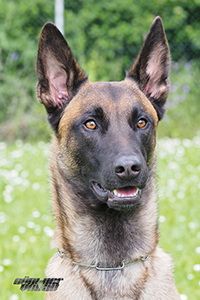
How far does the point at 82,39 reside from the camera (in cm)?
1004

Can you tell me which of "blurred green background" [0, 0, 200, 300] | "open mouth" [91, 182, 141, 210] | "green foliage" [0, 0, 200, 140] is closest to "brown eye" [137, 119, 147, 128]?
"open mouth" [91, 182, 141, 210]

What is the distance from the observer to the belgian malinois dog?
98.5 inches

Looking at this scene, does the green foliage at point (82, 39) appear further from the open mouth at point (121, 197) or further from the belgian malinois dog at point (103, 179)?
the open mouth at point (121, 197)

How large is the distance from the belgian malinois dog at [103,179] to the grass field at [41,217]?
1.24 ft

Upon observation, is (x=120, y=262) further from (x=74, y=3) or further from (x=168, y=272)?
(x=74, y=3)

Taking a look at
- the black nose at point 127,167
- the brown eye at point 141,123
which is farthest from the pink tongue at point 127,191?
the brown eye at point 141,123

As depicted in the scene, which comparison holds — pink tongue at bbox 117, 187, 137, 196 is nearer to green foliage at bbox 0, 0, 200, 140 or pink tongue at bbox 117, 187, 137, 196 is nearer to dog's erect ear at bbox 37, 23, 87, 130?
dog's erect ear at bbox 37, 23, 87, 130

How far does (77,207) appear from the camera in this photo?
276cm

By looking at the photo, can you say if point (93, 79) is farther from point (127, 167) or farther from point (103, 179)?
point (127, 167)

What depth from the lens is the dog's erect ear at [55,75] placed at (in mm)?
2785

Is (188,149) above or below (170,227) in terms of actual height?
below

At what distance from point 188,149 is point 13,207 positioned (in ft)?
13.7

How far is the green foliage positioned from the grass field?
61.8 inches

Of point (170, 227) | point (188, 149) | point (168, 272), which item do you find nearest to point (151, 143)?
point (168, 272)
